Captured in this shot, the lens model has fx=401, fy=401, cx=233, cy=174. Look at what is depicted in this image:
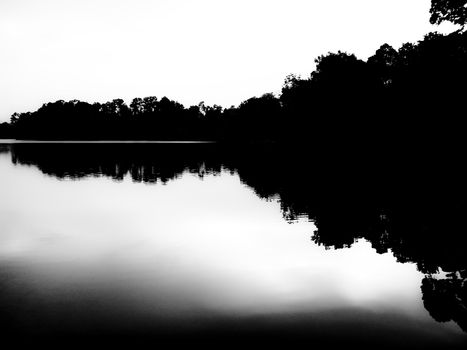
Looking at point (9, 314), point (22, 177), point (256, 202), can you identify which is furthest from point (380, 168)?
point (9, 314)

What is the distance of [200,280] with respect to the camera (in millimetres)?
12445

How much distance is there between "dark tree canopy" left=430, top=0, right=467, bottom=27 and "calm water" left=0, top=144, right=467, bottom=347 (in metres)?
22.8

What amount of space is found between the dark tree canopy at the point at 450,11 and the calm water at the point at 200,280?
22774mm

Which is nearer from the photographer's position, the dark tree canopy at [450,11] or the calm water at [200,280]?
the calm water at [200,280]

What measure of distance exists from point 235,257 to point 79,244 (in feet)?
21.6

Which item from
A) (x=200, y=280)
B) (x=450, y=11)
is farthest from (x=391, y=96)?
(x=200, y=280)

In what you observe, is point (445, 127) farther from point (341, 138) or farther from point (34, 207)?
point (34, 207)

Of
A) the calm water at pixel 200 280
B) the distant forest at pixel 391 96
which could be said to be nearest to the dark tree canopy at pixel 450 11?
the distant forest at pixel 391 96

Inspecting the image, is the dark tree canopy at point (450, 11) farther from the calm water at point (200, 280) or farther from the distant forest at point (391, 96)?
the calm water at point (200, 280)

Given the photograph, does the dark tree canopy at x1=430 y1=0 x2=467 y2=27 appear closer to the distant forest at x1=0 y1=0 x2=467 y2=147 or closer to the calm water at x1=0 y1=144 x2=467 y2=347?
the distant forest at x1=0 y1=0 x2=467 y2=147

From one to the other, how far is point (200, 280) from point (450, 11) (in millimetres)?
32697

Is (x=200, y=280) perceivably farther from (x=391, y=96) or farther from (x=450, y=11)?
(x=391, y=96)

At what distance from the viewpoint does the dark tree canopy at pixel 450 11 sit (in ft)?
105

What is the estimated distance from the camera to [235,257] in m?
15.1
